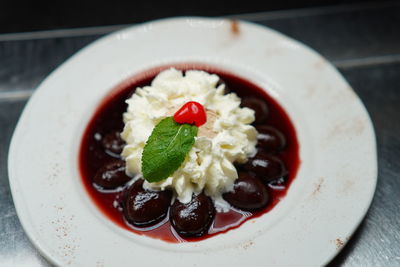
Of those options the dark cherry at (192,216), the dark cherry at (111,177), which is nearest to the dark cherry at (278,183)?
the dark cherry at (192,216)

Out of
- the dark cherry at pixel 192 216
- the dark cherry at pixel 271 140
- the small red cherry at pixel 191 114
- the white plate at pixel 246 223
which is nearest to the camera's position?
→ the white plate at pixel 246 223

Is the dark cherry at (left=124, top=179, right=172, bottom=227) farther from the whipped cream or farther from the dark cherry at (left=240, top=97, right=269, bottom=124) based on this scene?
the dark cherry at (left=240, top=97, right=269, bottom=124)

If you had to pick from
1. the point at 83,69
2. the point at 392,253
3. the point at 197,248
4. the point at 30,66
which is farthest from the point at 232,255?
the point at 30,66

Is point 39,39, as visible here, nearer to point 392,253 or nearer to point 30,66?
point 30,66

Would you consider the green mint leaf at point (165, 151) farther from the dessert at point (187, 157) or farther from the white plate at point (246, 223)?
the white plate at point (246, 223)

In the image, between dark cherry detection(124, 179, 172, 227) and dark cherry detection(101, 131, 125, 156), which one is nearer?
dark cherry detection(124, 179, 172, 227)

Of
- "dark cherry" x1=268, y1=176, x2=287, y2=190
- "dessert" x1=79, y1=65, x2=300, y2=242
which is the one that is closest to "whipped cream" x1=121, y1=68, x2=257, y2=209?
"dessert" x1=79, y1=65, x2=300, y2=242
